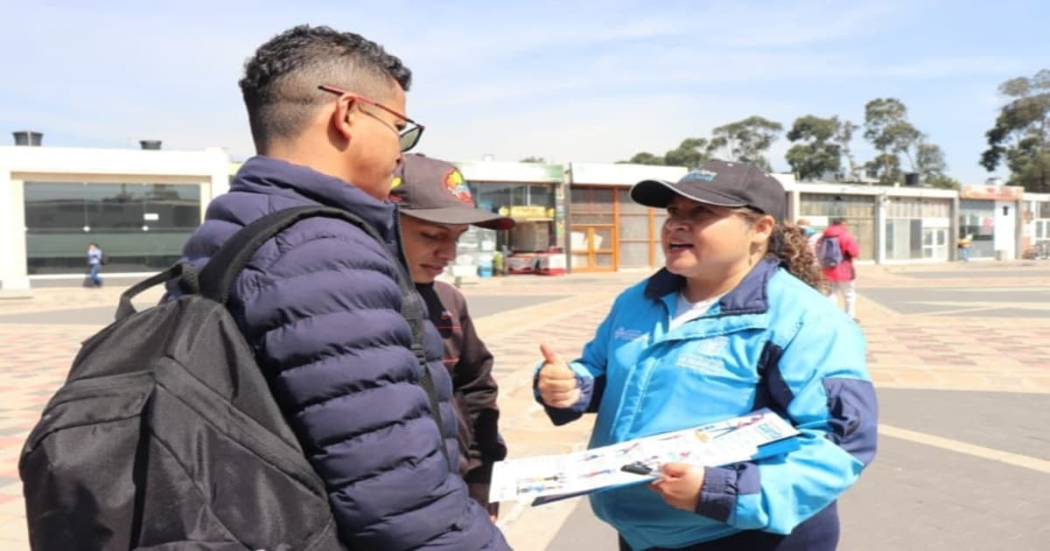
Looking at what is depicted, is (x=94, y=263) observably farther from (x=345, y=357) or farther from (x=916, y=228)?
(x=916, y=228)

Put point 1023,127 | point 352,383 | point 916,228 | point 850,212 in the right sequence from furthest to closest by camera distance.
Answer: point 1023,127, point 916,228, point 850,212, point 352,383

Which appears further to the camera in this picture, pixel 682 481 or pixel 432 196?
pixel 432 196

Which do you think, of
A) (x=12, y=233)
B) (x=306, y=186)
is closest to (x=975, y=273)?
(x=306, y=186)

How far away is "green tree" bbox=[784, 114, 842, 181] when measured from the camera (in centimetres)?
6725

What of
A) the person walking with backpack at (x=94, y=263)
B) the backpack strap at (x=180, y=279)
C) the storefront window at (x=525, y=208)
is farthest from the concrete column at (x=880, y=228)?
the backpack strap at (x=180, y=279)

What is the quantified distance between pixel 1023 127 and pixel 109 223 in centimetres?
7173

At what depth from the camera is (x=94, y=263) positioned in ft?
85.1

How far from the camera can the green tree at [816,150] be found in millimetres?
67250

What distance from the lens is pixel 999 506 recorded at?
397 cm

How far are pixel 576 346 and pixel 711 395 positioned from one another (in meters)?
8.12

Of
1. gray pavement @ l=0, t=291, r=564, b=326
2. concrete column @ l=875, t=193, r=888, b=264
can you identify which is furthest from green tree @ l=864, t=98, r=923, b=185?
gray pavement @ l=0, t=291, r=564, b=326

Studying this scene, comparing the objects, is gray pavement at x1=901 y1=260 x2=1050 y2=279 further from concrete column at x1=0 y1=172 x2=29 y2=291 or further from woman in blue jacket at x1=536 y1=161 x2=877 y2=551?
concrete column at x1=0 y1=172 x2=29 y2=291

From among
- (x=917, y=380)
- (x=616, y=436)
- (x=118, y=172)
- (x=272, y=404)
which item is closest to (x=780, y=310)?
(x=616, y=436)

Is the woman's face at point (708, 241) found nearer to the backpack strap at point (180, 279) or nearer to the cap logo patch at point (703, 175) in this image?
the cap logo patch at point (703, 175)
